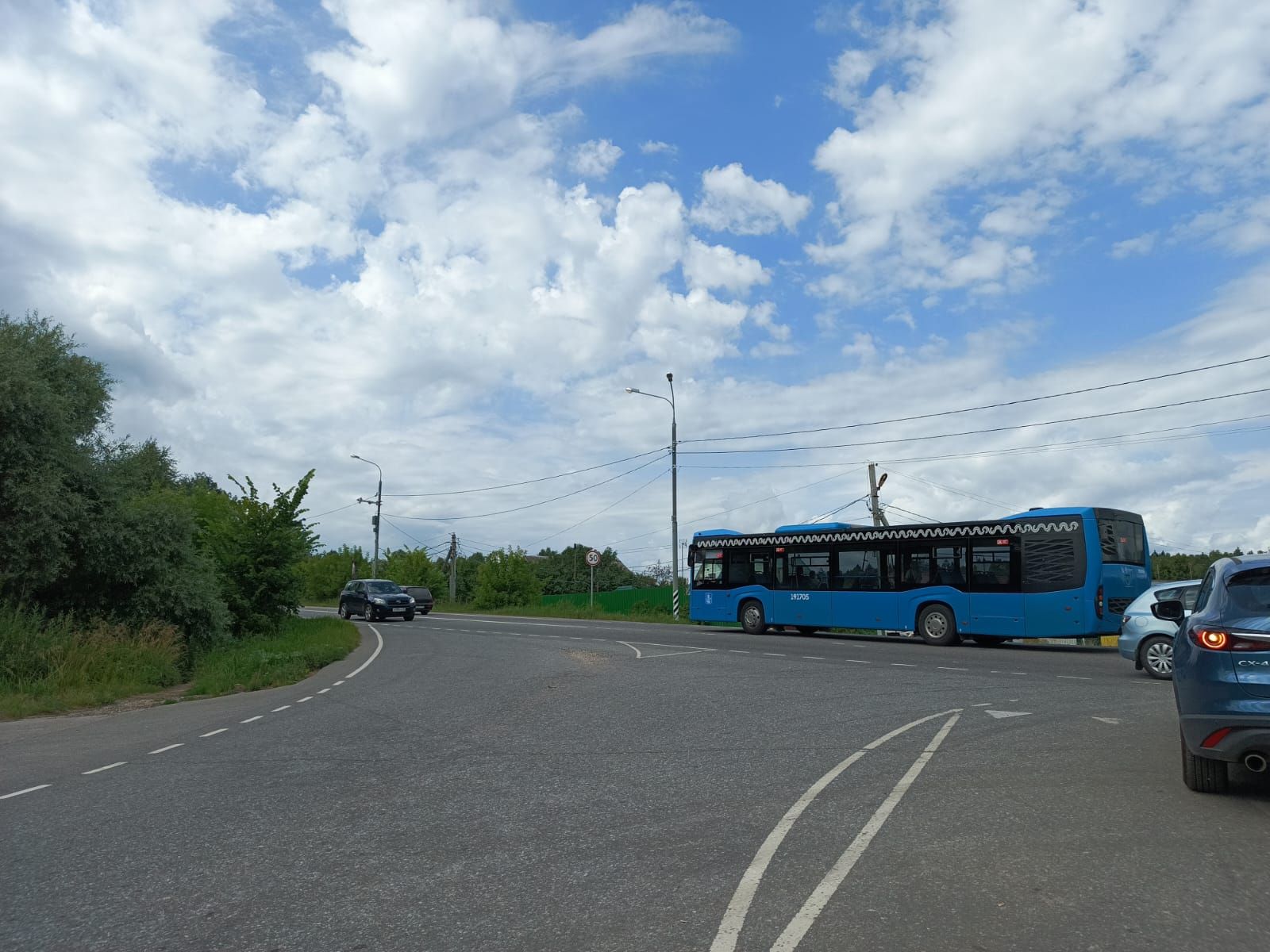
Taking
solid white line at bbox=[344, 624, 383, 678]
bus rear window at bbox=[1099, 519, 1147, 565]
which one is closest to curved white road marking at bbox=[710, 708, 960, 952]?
solid white line at bbox=[344, 624, 383, 678]

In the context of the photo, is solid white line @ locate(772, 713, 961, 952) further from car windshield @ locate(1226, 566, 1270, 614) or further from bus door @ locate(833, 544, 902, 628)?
bus door @ locate(833, 544, 902, 628)

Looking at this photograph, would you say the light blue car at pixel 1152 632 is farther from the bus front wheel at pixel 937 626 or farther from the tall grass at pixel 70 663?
the tall grass at pixel 70 663

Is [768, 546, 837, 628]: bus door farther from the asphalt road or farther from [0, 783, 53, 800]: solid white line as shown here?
[0, 783, 53, 800]: solid white line

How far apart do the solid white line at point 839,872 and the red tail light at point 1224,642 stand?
2.22 meters

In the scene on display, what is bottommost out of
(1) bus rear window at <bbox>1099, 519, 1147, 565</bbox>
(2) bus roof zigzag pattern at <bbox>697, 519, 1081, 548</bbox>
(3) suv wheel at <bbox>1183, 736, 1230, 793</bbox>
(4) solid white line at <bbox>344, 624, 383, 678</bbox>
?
(3) suv wheel at <bbox>1183, 736, 1230, 793</bbox>

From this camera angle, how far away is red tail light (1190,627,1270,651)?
6.13 m

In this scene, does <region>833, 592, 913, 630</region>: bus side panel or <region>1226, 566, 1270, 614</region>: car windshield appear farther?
<region>833, 592, 913, 630</region>: bus side panel

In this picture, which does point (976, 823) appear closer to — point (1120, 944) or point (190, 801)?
point (1120, 944)

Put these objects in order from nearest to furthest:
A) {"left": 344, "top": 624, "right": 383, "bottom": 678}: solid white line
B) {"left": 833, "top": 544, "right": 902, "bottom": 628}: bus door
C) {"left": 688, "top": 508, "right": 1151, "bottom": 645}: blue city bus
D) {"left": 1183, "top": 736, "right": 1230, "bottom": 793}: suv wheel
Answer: {"left": 1183, "top": 736, "right": 1230, "bottom": 793}: suv wheel → {"left": 344, "top": 624, "right": 383, "bottom": 678}: solid white line → {"left": 688, "top": 508, "right": 1151, "bottom": 645}: blue city bus → {"left": 833, "top": 544, "right": 902, "bottom": 628}: bus door

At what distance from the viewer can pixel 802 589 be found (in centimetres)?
2697

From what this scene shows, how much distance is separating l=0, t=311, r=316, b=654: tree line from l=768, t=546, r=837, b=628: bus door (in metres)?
14.7

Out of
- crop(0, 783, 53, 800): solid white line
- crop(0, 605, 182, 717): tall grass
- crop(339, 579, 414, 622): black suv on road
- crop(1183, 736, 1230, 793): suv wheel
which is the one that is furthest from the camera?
crop(339, 579, 414, 622): black suv on road

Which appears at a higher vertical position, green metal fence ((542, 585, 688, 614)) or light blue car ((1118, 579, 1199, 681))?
green metal fence ((542, 585, 688, 614))

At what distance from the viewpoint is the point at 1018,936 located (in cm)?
409
